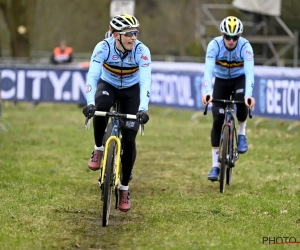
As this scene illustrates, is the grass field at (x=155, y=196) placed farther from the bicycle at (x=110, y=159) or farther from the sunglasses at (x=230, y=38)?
the sunglasses at (x=230, y=38)

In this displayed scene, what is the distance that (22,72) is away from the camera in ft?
73.4

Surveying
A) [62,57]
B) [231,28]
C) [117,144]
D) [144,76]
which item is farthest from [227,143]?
[62,57]

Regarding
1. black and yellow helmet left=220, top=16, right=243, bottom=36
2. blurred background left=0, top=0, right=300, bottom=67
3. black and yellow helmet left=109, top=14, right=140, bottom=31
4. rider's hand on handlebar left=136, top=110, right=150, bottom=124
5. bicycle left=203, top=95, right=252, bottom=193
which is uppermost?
black and yellow helmet left=109, top=14, right=140, bottom=31

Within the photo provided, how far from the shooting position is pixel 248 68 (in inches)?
397

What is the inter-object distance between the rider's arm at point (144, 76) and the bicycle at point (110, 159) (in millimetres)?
266

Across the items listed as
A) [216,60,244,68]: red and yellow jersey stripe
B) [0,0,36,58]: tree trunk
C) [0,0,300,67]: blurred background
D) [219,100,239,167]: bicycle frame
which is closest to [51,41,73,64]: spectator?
[0,0,300,67]: blurred background

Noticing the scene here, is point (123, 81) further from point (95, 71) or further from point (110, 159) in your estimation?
point (110, 159)

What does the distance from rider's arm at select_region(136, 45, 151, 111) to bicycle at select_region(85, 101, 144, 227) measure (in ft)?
0.87

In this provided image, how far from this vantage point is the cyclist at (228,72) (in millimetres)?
10125

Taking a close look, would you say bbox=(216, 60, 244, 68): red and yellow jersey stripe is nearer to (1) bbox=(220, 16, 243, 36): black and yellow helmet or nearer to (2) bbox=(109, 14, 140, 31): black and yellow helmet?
(1) bbox=(220, 16, 243, 36): black and yellow helmet

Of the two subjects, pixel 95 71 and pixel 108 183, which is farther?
pixel 95 71

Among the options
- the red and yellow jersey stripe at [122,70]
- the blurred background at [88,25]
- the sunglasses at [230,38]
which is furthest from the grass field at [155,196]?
the blurred background at [88,25]

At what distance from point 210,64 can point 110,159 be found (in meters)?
2.80

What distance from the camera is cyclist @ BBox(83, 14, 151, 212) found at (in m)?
8.29
